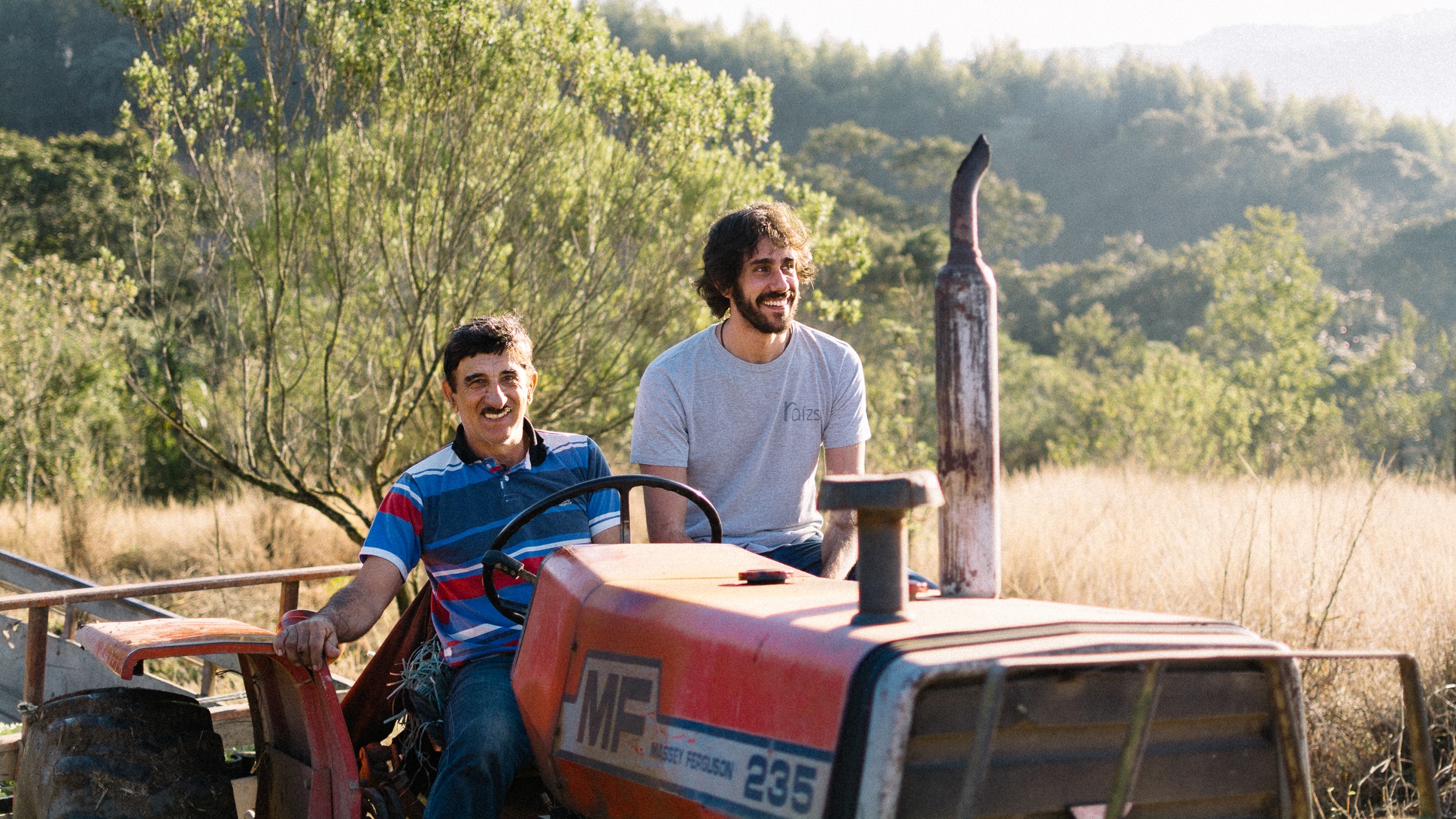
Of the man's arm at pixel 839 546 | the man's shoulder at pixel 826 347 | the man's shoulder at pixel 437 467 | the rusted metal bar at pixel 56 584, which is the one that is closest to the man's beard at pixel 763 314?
the man's shoulder at pixel 826 347

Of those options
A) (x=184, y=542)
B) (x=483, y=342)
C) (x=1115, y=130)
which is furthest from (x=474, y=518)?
(x=1115, y=130)

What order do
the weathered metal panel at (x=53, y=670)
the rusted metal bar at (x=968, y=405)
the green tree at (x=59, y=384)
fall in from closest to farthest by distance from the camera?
the rusted metal bar at (x=968, y=405), the weathered metal panel at (x=53, y=670), the green tree at (x=59, y=384)

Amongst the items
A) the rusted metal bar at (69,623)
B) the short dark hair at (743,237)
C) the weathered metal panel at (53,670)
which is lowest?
the weathered metal panel at (53,670)

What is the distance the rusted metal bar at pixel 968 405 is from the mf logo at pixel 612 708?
0.53m

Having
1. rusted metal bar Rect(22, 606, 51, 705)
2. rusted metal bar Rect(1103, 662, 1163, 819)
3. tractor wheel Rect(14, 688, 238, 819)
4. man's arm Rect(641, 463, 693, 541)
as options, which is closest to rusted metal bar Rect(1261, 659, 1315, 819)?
rusted metal bar Rect(1103, 662, 1163, 819)

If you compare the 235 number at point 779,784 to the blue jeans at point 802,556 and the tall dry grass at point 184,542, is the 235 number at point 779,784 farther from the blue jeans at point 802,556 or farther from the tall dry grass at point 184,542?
the tall dry grass at point 184,542

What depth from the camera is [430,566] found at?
3.11 metres

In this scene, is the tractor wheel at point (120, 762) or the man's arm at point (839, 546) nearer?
the tractor wheel at point (120, 762)

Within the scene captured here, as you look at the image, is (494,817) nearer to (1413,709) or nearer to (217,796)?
(217,796)

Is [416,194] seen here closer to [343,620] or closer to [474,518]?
[474,518]

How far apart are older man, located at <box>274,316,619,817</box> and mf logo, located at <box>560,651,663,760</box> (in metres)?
0.44

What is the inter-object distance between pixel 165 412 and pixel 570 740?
5749 millimetres

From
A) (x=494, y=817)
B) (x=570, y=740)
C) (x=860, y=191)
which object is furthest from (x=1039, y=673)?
(x=860, y=191)

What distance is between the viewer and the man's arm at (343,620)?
2795mm
